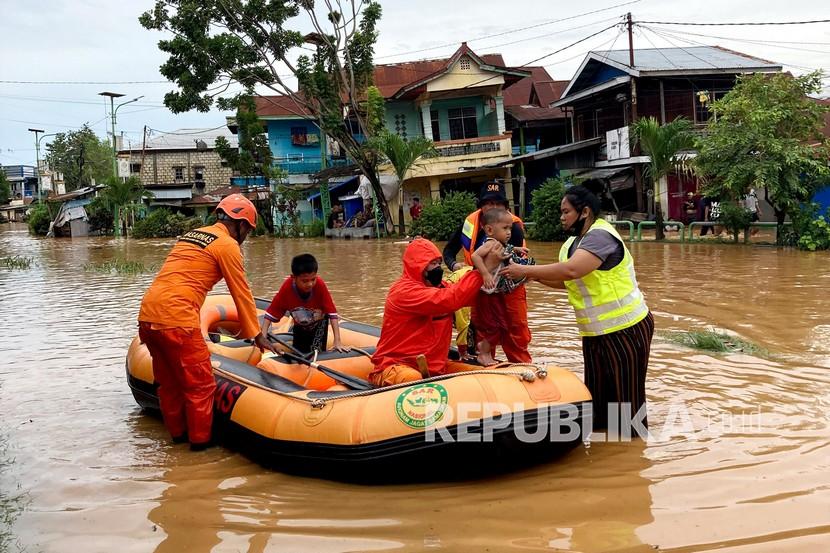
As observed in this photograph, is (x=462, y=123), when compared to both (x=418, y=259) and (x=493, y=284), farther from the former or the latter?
(x=493, y=284)

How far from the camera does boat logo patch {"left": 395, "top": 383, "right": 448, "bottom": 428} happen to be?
440 centimetres

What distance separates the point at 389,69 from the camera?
111ft

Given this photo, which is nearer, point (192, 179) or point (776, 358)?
point (776, 358)

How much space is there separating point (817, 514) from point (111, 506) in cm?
373

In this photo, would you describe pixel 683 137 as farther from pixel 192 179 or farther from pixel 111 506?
pixel 192 179

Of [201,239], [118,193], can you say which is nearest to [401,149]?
[118,193]

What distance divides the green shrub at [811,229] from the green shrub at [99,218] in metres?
36.8

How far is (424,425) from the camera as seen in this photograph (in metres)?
4.39

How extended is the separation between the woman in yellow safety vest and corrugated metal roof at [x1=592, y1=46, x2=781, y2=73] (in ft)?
64.9

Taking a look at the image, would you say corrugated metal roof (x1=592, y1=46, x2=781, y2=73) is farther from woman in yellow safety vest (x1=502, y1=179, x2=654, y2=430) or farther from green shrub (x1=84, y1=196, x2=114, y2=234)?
green shrub (x1=84, y1=196, x2=114, y2=234)

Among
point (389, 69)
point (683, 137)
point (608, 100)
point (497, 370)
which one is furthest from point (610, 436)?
point (389, 69)

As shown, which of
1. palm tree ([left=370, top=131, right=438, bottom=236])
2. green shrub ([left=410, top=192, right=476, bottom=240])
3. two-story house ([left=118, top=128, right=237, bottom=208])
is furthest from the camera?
two-story house ([left=118, top=128, right=237, bottom=208])

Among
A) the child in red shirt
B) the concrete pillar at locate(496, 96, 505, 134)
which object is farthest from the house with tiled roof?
the child in red shirt

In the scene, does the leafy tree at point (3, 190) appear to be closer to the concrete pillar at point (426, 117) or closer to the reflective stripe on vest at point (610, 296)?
the concrete pillar at point (426, 117)
